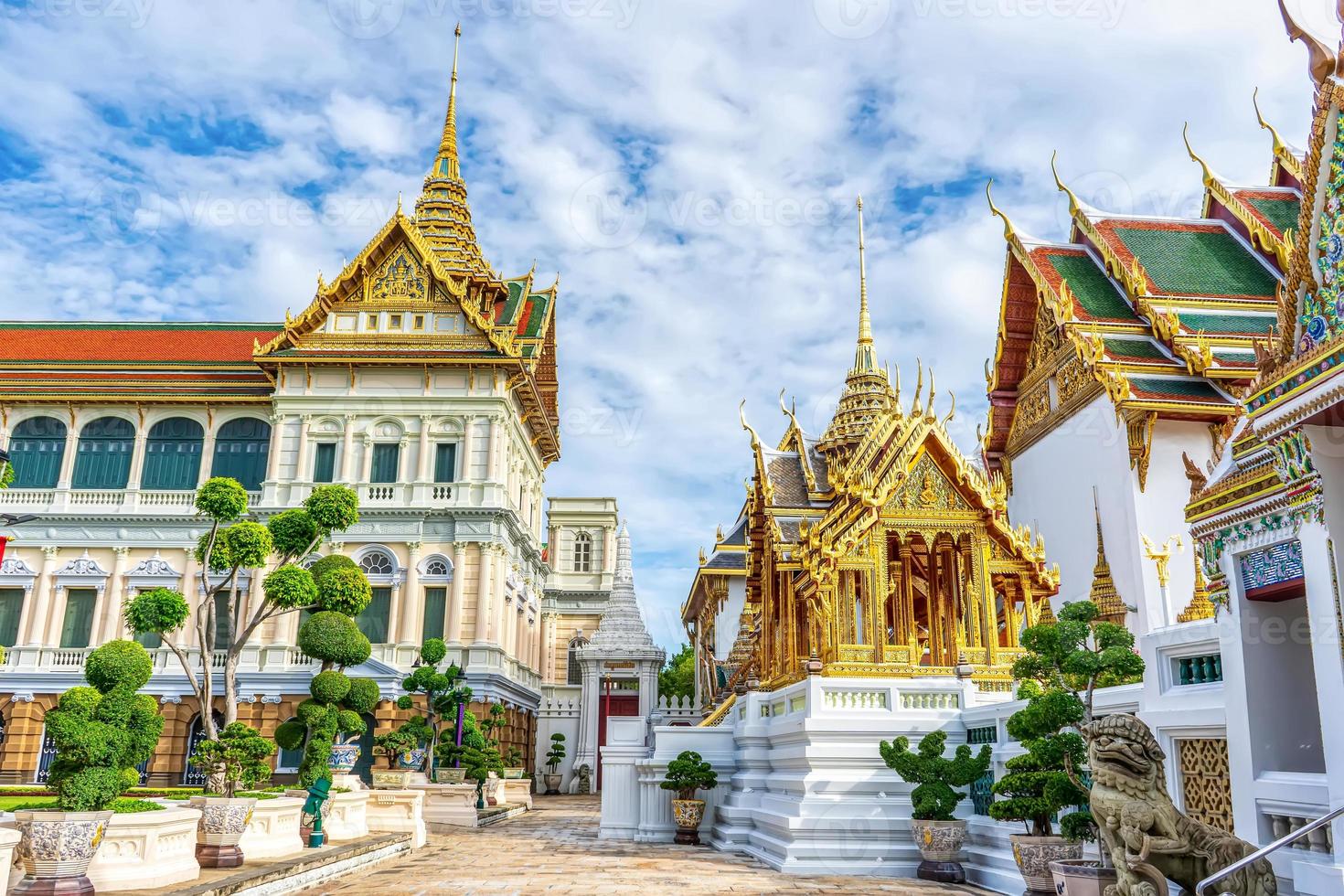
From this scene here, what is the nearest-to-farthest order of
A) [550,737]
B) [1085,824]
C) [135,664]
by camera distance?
[1085,824] → [135,664] → [550,737]

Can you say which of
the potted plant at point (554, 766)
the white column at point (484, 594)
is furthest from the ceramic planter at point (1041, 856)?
the potted plant at point (554, 766)

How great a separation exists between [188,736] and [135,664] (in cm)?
1949

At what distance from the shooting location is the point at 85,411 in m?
29.2

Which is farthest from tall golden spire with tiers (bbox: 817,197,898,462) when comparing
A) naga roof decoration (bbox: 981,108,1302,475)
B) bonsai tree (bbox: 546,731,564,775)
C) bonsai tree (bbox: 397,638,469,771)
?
bonsai tree (bbox: 546,731,564,775)

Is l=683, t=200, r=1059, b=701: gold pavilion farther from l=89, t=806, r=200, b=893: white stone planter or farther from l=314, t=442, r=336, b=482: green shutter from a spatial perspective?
l=314, t=442, r=336, b=482: green shutter

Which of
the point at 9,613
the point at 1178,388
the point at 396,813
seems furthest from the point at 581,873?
the point at 9,613

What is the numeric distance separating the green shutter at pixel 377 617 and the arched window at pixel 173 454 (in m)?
6.54

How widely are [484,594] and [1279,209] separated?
1960 cm

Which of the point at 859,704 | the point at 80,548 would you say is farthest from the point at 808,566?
the point at 80,548

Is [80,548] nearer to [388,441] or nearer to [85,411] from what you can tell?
[85,411]

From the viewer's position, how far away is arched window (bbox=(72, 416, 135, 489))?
94.2ft

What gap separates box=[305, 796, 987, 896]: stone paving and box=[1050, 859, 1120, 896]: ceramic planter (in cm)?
225

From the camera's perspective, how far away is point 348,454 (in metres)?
27.7

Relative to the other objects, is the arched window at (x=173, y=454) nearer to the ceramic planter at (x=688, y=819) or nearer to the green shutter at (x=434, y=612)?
the green shutter at (x=434, y=612)
